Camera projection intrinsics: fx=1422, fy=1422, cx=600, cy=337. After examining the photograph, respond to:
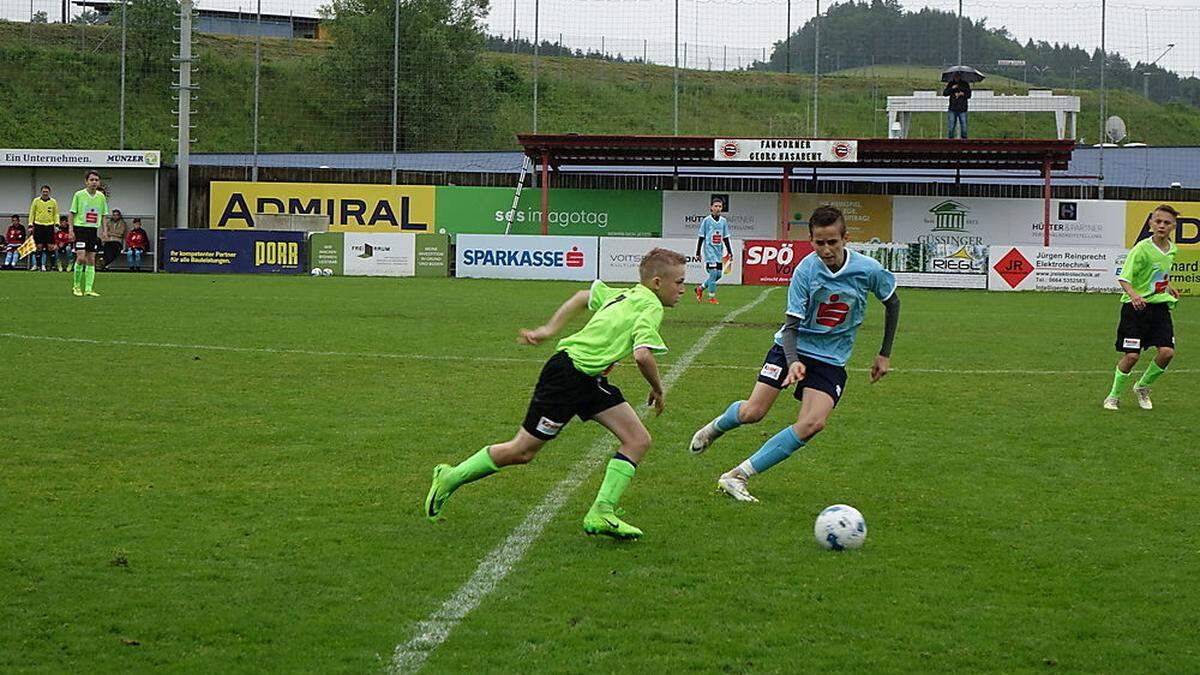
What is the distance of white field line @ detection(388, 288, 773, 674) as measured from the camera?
512 centimetres

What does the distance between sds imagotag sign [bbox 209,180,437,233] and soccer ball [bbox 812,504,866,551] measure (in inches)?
1414

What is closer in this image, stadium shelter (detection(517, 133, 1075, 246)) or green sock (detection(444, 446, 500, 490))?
green sock (detection(444, 446, 500, 490))

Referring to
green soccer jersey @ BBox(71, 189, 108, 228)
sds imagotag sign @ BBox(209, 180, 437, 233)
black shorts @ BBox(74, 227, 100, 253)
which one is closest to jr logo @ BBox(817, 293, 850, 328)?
green soccer jersey @ BBox(71, 189, 108, 228)

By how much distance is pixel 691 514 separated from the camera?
7566 millimetres

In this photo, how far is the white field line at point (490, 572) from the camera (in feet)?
16.8

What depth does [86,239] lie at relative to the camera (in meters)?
22.8

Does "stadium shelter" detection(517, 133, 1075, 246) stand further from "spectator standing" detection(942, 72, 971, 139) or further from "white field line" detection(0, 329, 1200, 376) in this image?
"white field line" detection(0, 329, 1200, 376)

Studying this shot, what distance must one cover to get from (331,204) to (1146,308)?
32.7m

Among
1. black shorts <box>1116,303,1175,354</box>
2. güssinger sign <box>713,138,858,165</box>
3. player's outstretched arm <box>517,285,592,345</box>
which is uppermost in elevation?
güssinger sign <box>713,138,858,165</box>

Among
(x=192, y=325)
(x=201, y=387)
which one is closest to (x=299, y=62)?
(x=192, y=325)

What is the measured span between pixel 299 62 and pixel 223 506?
1625 inches

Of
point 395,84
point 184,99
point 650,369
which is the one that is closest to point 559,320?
point 650,369

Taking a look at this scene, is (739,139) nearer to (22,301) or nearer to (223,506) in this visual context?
(22,301)

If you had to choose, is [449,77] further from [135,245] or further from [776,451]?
[776,451]
